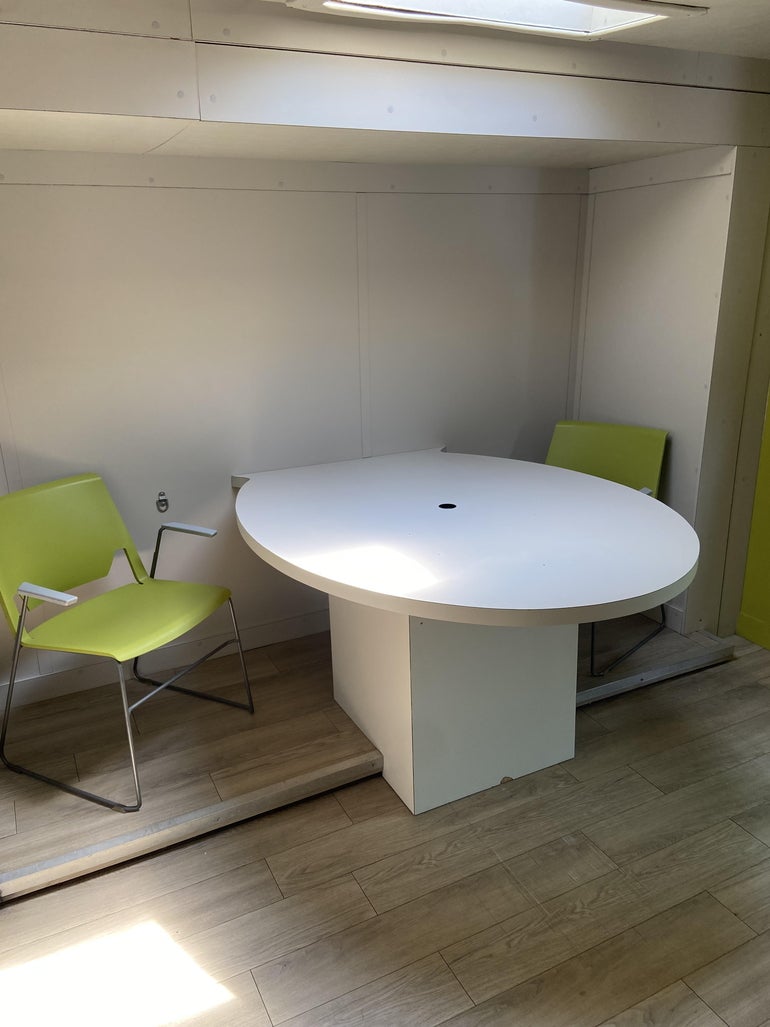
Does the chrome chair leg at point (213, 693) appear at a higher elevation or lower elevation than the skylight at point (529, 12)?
lower

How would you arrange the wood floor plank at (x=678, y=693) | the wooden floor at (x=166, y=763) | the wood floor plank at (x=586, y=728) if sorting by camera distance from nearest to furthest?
the wooden floor at (x=166, y=763)
the wood floor plank at (x=586, y=728)
the wood floor plank at (x=678, y=693)

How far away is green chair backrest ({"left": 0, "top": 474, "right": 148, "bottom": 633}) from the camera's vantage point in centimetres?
240

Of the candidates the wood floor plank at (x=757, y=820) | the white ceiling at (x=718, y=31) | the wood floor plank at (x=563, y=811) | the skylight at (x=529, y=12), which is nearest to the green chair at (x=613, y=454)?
the wood floor plank at (x=563, y=811)

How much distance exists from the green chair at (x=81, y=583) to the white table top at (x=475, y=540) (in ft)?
1.31

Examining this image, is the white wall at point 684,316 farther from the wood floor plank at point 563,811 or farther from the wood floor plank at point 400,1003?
the wood floor plank at point 400,1003

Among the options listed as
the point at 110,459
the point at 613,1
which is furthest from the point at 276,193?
the point at 613,1

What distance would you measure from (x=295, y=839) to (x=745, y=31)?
2.73 metres

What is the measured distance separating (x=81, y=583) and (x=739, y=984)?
7.32 ft

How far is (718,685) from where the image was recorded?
294 centimetres

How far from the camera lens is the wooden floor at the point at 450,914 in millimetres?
1738

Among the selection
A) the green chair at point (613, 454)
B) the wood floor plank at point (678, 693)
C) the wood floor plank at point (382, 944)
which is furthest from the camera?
the green chair at point (613, 454)

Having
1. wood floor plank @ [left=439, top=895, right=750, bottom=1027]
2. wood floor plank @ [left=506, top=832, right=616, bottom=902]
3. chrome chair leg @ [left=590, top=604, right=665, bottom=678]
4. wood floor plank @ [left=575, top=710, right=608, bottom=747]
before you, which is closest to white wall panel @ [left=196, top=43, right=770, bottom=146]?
chrome chair leg @ [left=590, top=604, right=665, bottom=678]

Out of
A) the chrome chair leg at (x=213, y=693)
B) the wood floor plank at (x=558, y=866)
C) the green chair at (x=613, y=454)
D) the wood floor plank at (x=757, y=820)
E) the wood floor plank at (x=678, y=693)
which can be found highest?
the green chair at (x=613, y=454)

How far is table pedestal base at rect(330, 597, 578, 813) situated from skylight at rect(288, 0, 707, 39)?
153cm
